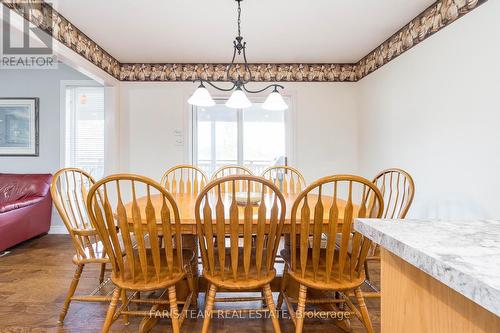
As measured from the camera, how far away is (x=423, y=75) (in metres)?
2.24

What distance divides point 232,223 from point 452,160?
178 cm

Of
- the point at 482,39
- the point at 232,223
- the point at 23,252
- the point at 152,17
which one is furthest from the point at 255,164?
the point at 23,252

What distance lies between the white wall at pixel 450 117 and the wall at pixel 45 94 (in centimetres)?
404

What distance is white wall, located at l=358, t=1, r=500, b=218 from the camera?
1.63 m

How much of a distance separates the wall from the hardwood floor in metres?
1.41

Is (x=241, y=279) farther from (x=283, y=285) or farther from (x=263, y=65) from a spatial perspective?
(x=263, y=65)

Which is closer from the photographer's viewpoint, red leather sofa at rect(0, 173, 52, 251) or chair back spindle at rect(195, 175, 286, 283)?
chair back spindle at rect(195, 175, 286, 283)

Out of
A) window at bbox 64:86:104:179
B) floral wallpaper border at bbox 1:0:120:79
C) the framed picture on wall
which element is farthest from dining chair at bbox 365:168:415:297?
the framed picture on wall

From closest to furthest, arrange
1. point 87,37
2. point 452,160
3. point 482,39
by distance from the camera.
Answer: point 482,39 < point 452,160 < point 87,37

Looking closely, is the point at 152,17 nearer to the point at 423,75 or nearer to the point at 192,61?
the point at 192,61

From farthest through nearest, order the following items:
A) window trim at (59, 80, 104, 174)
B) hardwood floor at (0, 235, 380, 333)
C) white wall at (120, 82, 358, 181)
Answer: window trim at (59, 80, 104, 174) → white wall at (120, 82, 358, 181) → hardwood floor at (0, 235, 380, 333)

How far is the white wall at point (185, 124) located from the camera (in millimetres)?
3443

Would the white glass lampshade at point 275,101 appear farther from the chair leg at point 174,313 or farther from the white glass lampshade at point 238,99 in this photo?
the chair leg at point 174,313

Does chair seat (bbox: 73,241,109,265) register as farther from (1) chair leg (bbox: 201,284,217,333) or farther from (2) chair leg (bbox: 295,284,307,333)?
(2) chair leg (bbox: 295,284,307,333)
